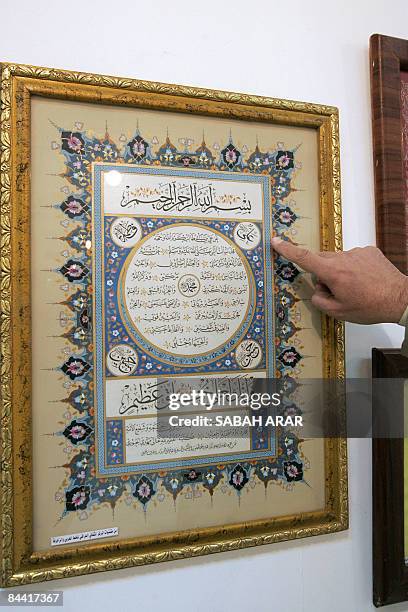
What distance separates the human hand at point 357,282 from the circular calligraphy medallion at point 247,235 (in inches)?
1.5

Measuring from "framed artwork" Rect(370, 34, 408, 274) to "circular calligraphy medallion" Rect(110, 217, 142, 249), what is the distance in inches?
16.8

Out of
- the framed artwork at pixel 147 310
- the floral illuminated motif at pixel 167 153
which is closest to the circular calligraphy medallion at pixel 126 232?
the framed artwork at pixel 147 310

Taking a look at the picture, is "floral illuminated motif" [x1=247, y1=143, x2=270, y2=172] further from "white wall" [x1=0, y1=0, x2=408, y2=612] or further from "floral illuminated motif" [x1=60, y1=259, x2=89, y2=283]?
"floral illuminated motif" [x1=60, y1=259, x2=89, y2=283]

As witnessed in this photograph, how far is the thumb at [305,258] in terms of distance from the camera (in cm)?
75

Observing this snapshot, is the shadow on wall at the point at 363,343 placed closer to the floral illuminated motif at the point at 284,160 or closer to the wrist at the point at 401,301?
the wrist at the point at 401,301

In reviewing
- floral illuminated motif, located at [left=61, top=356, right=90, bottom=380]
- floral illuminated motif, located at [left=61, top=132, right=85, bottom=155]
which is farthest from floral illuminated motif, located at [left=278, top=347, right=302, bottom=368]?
floral illuminated motif, located at [left=61, top=132, right=85, bottom=155]

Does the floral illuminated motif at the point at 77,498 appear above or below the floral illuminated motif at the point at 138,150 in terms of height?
below

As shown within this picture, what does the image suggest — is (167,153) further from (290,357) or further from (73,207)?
(290,357)

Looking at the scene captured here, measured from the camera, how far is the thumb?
29.3 inches

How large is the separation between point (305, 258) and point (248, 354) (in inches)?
7.0

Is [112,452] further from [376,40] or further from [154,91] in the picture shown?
[376,40]

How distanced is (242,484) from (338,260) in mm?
389

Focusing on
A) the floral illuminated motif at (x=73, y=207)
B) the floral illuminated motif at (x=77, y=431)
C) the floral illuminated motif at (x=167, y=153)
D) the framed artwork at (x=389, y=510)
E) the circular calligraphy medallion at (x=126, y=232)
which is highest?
the floral illuminated motif at (x=167, y=153)

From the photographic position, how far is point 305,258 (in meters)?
0.75
